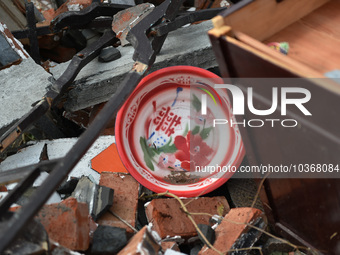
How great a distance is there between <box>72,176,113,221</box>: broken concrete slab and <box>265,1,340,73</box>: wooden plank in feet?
3.79

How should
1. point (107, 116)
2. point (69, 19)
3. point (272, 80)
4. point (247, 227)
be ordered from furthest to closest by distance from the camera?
point (69, 19)
point (247, 227)
point (107, 116)
point (272, 80)

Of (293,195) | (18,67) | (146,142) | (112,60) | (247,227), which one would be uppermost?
(18,67)

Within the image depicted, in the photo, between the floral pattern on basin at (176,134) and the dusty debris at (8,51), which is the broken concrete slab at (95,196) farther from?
the dusty debris at (8,51)

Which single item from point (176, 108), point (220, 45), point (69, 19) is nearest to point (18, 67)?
point (69, 19)

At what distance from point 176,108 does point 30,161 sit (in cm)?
101

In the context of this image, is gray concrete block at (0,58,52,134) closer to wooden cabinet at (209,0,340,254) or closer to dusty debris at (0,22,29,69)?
dusty debris at (0,22,29,69)

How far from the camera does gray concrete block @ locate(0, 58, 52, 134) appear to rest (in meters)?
2.74

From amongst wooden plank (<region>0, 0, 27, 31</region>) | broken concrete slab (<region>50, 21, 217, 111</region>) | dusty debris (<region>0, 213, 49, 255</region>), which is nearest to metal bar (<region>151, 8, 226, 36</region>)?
broken concrete slab (<region>50, 21, 217, 111</region>)

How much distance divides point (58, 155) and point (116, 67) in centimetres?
71

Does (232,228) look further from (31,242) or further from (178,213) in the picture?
(31,242)

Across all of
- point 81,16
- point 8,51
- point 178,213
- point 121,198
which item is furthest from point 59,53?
point 178,213

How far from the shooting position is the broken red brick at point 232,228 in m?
2.12

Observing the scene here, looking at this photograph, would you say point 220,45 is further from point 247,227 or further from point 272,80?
point 247,227

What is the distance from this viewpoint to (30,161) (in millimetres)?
2719
